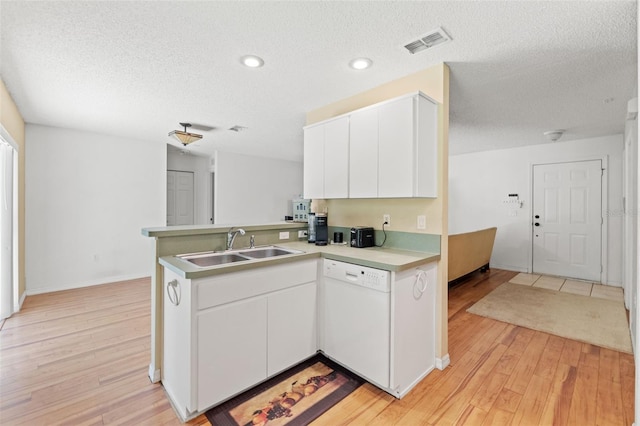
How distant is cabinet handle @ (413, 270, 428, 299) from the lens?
2.10 metres

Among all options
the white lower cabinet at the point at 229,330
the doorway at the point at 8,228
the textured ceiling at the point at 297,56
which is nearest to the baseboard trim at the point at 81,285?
the doorway at the point at 8,228

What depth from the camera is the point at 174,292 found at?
1883mm

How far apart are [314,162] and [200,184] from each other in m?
4.63

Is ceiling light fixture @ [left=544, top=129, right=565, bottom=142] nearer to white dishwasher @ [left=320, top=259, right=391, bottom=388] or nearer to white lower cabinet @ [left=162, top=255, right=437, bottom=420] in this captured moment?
white lower cabinet @ [left=162, top=255, right=437, bottom=420]

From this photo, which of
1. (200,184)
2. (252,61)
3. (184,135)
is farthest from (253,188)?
(252,61)

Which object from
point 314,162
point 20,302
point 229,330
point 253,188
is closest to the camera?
point 229,330

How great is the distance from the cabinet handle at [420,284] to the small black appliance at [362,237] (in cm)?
63

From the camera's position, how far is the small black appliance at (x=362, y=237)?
8.64 ft

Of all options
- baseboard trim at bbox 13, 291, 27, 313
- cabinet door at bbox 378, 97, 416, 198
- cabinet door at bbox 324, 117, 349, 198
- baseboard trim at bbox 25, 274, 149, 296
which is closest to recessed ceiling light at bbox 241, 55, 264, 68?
cabinet door at bbox 324, 117, 349, 198

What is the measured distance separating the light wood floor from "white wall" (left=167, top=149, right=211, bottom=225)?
12.3ft

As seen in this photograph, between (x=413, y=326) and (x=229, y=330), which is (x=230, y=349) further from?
(x=413, y=326)

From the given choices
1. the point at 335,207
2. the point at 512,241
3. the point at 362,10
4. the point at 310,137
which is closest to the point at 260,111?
the point at 310,137

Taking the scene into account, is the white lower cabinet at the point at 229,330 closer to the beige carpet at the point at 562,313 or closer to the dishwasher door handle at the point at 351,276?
the dishwasher door handle at the point at 351,276

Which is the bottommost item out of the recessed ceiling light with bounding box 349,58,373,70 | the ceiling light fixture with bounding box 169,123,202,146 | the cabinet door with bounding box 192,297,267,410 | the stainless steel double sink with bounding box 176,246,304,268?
the cabinet door with bounding box 192,297,267,410
